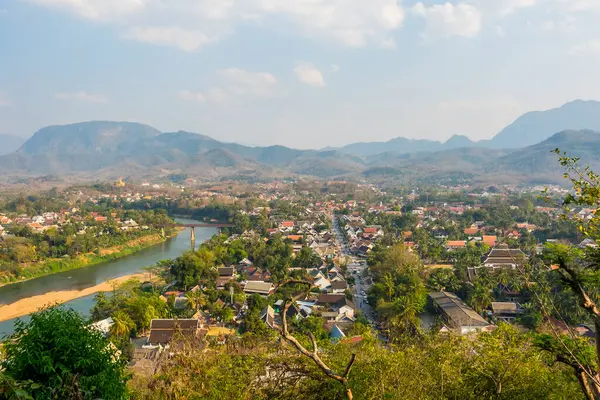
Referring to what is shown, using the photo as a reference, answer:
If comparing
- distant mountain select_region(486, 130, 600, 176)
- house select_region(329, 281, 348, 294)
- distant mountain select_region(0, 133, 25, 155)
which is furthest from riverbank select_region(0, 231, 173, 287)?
distant mountain select_region(0, 133, 25, 155)

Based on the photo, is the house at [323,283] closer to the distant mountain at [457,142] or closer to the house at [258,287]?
the house at [258,287]

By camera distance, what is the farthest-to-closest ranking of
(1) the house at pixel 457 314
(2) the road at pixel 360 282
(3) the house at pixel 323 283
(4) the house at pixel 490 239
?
(4) the house at pixel 490 239
(3) the house at pixel 323 283
(2) the road at pixel 360 282
(1) the house at pixel 457 314

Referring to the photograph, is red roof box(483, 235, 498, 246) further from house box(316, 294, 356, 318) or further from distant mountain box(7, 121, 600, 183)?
distant mountain box(7, 121, 600, 183)

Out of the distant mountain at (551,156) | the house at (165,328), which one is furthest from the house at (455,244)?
the distant mountain at (551,156)

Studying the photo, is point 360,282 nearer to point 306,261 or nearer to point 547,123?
point 306,261

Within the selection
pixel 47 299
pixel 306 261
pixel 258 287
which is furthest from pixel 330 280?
pixel 47 299

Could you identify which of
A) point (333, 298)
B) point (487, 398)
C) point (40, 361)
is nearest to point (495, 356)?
point (487, 398)
